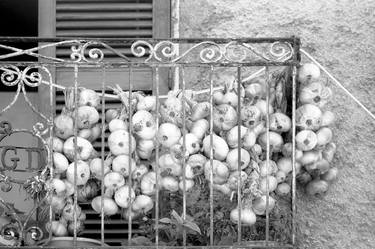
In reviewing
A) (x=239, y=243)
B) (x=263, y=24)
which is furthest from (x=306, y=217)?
(x=263, y=24)

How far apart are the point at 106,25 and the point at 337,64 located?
1.20 metres

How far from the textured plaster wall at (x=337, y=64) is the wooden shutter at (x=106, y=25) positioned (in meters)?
0.15

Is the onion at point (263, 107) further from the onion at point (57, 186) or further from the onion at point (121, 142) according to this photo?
the onion at point (57, 186)

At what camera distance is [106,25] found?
14.5ft

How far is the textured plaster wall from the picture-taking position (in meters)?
4.23

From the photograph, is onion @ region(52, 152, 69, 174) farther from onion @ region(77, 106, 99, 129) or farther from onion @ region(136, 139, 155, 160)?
onion @ region(136, 139, 155, 160)

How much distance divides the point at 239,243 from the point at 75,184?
29.8 inches

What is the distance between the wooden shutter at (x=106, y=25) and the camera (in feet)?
14.3

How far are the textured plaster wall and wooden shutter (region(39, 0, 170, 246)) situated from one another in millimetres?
150

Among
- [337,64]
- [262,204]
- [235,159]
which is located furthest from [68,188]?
[337,64]

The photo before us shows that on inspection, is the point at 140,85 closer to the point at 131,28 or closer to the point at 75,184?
the point at 131,28

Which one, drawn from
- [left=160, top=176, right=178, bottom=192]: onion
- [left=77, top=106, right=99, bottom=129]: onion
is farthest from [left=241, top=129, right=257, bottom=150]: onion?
[left=77, top=106, right=99, bottom=129]: onion

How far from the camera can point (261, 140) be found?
12.9 feet

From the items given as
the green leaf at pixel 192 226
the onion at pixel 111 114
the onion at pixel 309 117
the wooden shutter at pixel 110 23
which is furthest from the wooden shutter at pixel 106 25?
the green leaf at pixel 192 226
